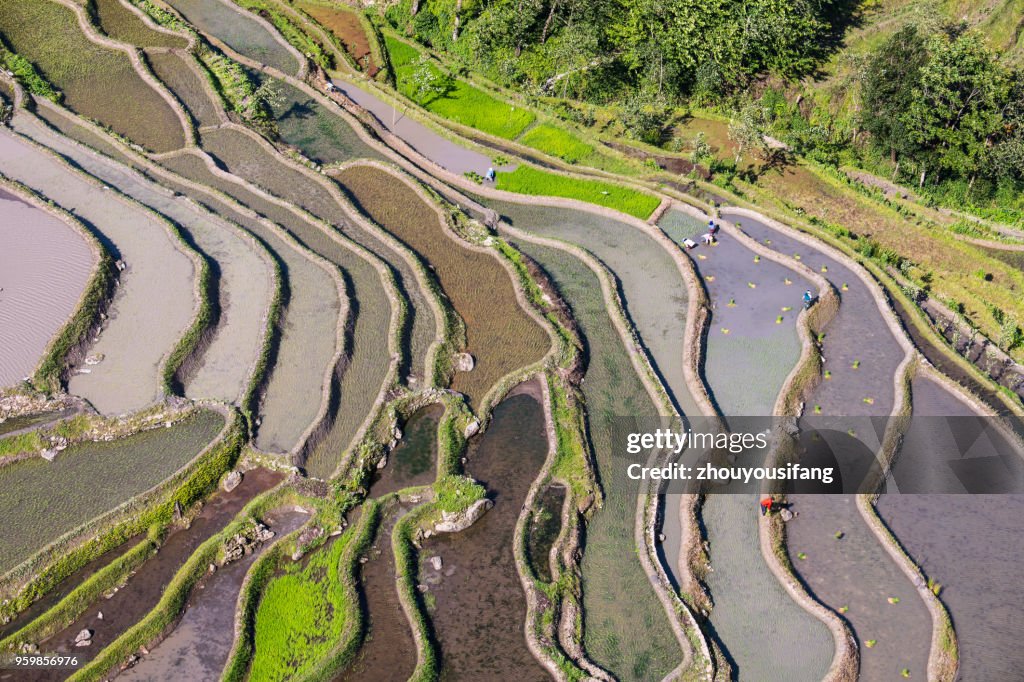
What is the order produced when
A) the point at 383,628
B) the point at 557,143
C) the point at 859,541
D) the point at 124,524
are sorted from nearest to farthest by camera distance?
the point at 383,628 → the point at 124,524 → the point at 859,541 → the point at 557,143

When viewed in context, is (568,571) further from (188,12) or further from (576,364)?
(188,12)

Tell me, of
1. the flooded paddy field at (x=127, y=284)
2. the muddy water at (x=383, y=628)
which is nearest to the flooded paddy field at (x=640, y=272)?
the muddy water at (x=383, y=628)

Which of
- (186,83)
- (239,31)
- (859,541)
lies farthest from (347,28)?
(859,541)

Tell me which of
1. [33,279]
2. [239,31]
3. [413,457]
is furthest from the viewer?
[239,31]

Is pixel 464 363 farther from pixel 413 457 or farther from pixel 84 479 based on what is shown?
pixel 84 479

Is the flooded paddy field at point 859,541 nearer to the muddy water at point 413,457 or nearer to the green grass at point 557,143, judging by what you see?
the muddy water at point 413,457

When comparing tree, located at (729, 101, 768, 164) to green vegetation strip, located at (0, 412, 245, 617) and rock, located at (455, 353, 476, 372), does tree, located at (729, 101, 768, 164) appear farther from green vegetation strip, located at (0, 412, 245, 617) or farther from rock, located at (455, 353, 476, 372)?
green vegetation strip, located at (0, 412, 245, 617)

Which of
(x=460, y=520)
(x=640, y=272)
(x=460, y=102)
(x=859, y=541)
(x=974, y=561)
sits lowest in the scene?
(x=460, y=520)
